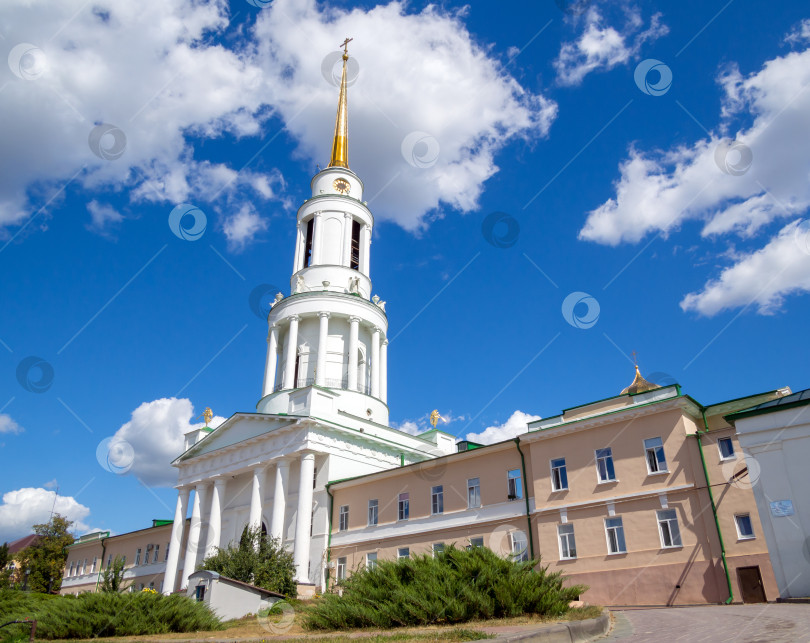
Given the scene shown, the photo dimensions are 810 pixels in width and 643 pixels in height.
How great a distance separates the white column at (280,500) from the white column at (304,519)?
854 millimetres

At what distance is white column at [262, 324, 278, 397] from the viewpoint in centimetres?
4384

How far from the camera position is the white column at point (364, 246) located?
48.4 meters

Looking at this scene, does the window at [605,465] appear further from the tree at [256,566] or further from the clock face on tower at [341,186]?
the clock face on tower at [341,186]

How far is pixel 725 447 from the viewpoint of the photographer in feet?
73.5

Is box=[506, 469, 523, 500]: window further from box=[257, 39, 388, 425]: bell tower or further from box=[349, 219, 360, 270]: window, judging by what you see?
box=[349, 219, 360, 270]: window

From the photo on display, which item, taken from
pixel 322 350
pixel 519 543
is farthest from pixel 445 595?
pixel 322 350

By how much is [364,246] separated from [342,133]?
11.1 metres

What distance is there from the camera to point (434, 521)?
30234mm

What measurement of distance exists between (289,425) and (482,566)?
24157 millimetres

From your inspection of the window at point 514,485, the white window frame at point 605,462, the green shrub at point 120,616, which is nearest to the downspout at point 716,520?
the white window frame at point 605,462

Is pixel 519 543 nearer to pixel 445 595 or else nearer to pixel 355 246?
pixel 445 595

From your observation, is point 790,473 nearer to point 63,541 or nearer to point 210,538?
point 210,538

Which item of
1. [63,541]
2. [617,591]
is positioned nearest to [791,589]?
[617,591]

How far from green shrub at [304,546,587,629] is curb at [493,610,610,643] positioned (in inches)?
41.0
